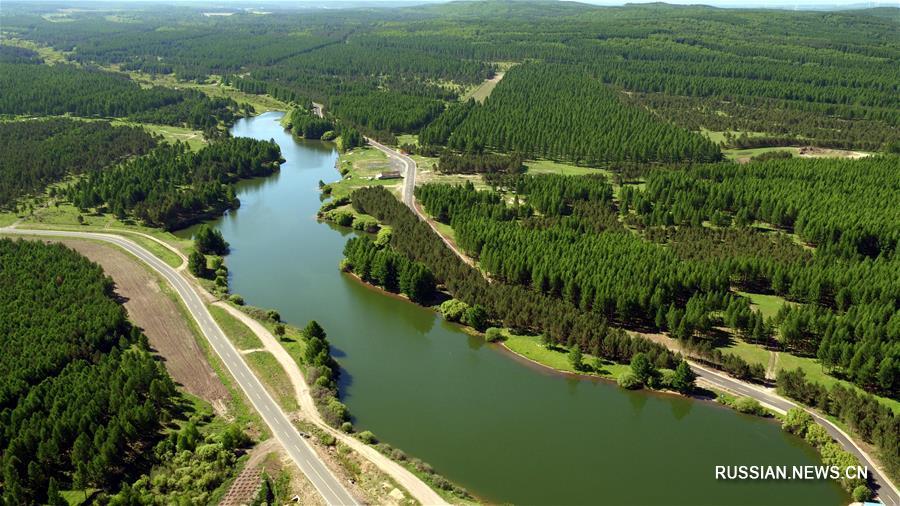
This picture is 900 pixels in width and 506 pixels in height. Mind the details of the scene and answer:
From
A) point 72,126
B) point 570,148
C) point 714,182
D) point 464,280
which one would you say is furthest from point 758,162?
point 72,126

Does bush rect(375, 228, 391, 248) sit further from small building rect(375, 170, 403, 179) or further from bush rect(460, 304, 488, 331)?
small building rect(375, 170, 403, 179)

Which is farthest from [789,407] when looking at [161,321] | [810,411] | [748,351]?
[161,321]

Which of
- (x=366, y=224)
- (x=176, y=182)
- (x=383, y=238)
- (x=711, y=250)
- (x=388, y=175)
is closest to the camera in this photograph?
(x=711, y=250)

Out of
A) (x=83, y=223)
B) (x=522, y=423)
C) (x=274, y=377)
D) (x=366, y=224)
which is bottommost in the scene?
(x=522, y=423)

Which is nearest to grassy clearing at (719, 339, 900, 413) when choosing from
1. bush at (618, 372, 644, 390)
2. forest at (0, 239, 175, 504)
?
bush at (618, 372, 644, 390)

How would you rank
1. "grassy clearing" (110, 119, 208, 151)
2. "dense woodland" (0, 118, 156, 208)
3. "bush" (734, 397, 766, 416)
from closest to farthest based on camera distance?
1. "bush" (734, 397, 766, 416)
2. "dense woodland" (0, 118, 156, 208)
3. "grassy clearing" (110, 119, 208, 151)

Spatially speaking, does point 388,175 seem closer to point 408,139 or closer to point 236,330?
point 408,139

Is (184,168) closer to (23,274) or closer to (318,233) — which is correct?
(318,233)
